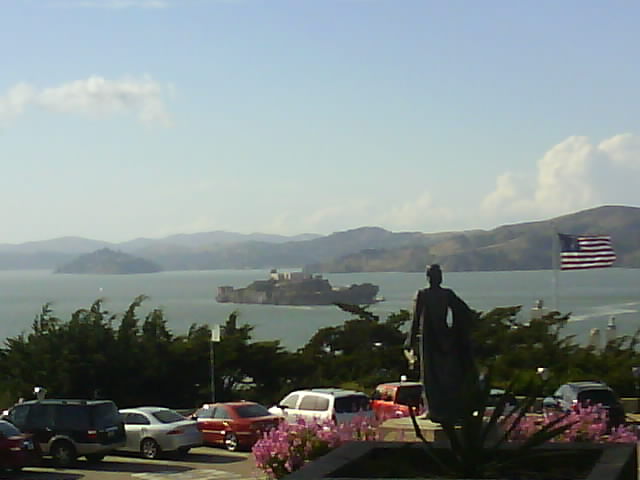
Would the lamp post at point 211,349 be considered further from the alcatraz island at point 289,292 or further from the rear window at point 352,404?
the alcatraz island at point 289,292

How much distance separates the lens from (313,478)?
9977 millimetres

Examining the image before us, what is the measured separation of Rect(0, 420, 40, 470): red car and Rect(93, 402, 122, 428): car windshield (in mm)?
1971

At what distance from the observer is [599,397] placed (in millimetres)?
25812

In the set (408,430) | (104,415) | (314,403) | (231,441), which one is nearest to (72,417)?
(104,415)

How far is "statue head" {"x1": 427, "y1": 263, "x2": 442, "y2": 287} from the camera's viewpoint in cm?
1527

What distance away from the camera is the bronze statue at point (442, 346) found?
14.6 meters

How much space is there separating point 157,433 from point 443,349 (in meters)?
10.9

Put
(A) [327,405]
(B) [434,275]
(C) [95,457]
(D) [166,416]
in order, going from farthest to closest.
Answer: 1. (A) [327,405]
2. (D) [166,416]
3. (C) [95,457]
4. (B) [434,275]

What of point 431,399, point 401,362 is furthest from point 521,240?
point 431,399

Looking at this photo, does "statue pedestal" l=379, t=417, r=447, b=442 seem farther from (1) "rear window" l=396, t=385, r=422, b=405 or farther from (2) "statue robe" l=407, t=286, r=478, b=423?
(1) "rear window" l=396, t=385, r=422, b=405

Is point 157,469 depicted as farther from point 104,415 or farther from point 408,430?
point 408,430

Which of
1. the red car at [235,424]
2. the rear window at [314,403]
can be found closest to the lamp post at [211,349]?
the red car at [235,424]

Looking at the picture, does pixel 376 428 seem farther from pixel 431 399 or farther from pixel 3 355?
pixel 3 355

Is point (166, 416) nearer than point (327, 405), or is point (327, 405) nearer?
point (166, 416)
